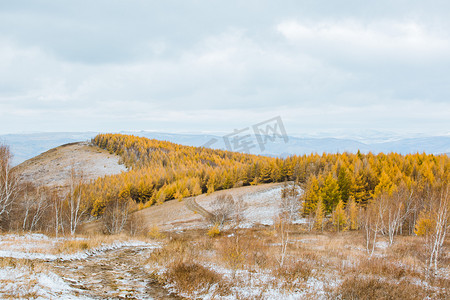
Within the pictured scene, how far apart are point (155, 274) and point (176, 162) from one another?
117 meters

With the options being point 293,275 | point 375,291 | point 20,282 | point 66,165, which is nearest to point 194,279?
point 293,275

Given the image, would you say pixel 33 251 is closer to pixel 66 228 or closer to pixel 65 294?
pixel 65 294

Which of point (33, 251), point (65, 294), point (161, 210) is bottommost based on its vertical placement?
point (161, 210)

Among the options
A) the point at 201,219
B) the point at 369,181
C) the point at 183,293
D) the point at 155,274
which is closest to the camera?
the point at 183,293

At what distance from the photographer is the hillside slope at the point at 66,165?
354ft

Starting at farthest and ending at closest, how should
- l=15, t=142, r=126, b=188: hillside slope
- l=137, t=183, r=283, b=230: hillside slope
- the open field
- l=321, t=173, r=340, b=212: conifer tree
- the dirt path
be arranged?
l=15, t=142, r=126, b=188: hillside slope < l=321, t=173, r=340, b=212: conifer tree < l=137, t=183, r=283, b=230: hillside slope < the dirt path < the open field

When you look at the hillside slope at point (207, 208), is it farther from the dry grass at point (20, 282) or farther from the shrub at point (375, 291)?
the dry grass at point (20, 282)

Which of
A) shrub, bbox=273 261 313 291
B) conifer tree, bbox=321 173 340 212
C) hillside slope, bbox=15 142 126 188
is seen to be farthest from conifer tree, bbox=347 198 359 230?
hillside slope, bbox=15 142 126 188

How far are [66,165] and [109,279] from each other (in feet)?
437

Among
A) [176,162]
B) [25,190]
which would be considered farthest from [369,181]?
[176,162]

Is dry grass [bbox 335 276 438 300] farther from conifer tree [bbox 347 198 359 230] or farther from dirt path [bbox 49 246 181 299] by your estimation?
conifer tree [bbox 347 198 359 230]

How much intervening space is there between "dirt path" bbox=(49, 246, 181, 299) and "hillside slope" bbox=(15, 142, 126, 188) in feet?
331

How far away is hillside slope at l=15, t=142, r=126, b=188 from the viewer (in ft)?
354

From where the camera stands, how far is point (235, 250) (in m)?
12.0
